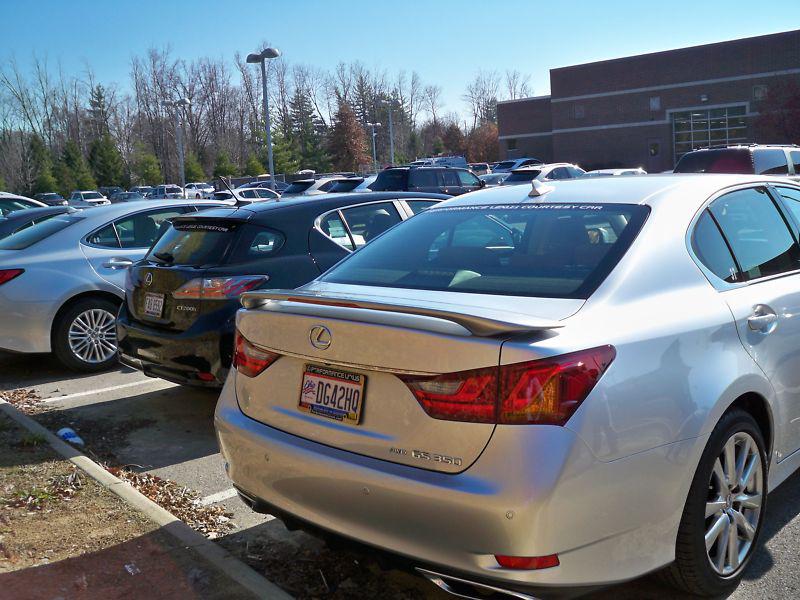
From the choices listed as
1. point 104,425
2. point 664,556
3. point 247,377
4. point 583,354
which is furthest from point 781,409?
point 104,425

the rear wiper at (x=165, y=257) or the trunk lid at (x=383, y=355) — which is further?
the rear wiper at (x=165, y=257)

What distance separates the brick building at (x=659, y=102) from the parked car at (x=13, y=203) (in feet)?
148

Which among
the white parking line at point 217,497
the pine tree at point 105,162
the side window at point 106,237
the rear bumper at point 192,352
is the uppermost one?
the pine tree at point 105,162

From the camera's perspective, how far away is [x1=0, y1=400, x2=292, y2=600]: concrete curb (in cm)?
329

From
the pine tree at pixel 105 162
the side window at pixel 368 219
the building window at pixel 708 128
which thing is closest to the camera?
the side window at pixel 368 219

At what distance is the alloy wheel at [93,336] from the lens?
7723 millimetres

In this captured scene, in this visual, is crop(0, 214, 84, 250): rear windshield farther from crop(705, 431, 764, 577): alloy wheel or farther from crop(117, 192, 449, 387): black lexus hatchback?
crop(705, 431, 764, 577): alloy wheel

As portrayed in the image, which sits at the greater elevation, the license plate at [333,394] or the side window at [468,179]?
the side window at [468,179]

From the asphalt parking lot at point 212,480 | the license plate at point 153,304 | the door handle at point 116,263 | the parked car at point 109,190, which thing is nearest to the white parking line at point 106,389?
the asphalt parking lot at point 212,480

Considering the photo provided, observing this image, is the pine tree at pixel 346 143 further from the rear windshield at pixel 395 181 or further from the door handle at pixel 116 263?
the door handle at pixel 116 263

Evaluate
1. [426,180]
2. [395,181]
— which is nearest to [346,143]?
[426,180]

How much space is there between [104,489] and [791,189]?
4.22 meters

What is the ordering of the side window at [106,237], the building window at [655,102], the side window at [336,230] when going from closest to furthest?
the side window at [336,230], the side window at [106,237], the building window at [655,102]

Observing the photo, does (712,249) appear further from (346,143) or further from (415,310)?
(346,143)
